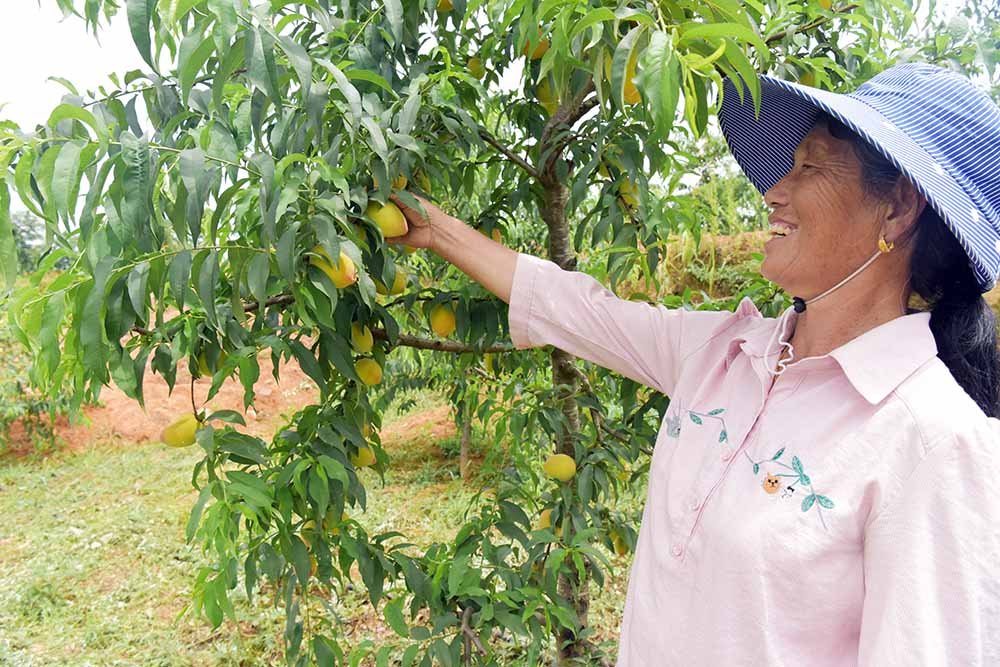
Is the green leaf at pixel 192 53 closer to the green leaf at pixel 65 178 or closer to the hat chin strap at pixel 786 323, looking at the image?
the green leaf at pixel 65 178

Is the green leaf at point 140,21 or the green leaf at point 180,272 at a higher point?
the green leaf at point 140,21

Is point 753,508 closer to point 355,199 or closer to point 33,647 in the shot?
point 355,199

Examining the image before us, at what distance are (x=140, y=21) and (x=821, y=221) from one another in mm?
798

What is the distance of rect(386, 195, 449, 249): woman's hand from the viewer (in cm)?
120

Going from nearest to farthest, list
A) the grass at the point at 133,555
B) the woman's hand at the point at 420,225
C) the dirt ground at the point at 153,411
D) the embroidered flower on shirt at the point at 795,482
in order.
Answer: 1. the embroidered flower on shirt at the point at 795,482
2. the woman's hand at the point at 420,225
3. the grass at the point at 133,555
4. the dirt ground at the point at 153,411

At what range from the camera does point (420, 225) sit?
122cm

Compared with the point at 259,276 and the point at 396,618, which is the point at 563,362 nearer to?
the point at 396,618

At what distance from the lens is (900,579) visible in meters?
0.76

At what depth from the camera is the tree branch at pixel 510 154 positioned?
1.45 m

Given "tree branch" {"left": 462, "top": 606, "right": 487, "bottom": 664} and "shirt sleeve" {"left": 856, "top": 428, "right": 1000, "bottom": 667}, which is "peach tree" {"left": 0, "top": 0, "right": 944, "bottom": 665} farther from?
"shirt sleeve" {"left": 856, "top": 428, "right": 1000, "bottom": 667}

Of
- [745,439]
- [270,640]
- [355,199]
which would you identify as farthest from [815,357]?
[270,640]

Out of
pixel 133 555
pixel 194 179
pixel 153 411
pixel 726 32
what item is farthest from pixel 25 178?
pixel 153 411

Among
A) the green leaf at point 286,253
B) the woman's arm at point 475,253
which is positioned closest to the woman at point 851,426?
the woman's arm at point 475,253

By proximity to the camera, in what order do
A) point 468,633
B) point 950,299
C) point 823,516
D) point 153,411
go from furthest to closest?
point 153,411
point 468,633
point 950,299
point 823,516
